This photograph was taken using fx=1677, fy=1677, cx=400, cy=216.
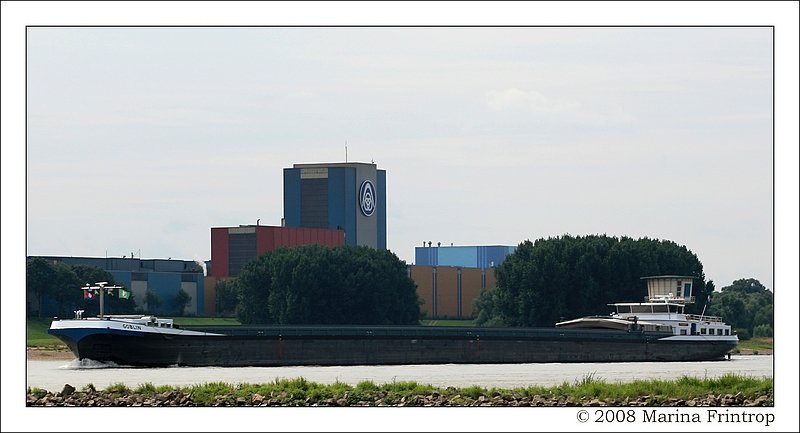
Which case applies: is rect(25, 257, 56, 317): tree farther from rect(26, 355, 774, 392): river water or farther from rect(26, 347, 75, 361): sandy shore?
rect(26, 355, 774, 392): river water

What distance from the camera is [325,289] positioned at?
115 metres

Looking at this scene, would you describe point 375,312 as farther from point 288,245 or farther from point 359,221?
point 359,221

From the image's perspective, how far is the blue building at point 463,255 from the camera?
184 metres

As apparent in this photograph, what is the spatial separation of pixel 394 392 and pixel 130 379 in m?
15.2

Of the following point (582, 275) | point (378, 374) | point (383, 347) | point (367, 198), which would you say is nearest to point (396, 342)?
point (383, 347)

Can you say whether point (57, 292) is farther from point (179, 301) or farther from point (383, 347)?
point (383, 347)

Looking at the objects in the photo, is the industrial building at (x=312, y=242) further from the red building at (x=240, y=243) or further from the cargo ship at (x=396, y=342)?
the cargo ship at (x=396, y=342)

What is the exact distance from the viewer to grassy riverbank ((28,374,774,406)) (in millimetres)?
38531

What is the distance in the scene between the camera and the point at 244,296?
11938 cm

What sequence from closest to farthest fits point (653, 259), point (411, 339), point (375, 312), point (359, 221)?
point (411, 339) → point (653, 259) → point (375, 312) → point (359, 221)

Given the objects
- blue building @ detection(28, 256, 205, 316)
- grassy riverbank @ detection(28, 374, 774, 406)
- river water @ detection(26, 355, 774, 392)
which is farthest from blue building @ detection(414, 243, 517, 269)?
grassy riverbank @ detection(28, 374, 774, 406)

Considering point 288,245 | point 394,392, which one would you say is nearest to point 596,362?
point 394,392

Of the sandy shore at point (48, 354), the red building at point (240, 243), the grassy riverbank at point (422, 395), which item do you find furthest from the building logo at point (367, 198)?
the grassy riverbank at point (422, 395)

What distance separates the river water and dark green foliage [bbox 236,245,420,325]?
40751 mm
